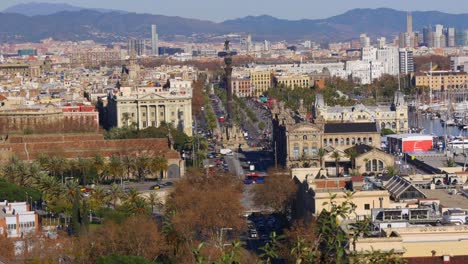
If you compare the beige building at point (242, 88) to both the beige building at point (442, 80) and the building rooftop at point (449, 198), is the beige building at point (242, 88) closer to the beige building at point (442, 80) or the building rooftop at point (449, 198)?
the beige building at point (442, 80)

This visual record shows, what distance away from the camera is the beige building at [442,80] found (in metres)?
104

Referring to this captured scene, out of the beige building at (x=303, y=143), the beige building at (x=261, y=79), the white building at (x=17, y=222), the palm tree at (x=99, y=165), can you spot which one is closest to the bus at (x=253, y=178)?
the beige building at (x=303, y=143)

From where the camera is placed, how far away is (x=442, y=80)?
4146 inches

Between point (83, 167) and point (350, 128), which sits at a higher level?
point (350, 128)

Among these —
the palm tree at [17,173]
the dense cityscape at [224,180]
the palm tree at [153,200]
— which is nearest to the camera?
the dense cityscape at [224,180]

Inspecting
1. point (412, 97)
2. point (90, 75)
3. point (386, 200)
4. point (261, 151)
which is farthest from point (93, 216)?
point (90, 75)

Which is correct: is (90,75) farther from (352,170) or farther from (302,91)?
(352,170)

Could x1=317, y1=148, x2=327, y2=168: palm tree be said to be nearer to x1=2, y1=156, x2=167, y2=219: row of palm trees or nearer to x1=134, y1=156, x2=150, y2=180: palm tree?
x1=2, y1=156, x2=167, y2=219: row of palm trees

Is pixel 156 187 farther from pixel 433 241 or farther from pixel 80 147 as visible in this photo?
Answer: pixel 433 241

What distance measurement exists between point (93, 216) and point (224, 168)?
13.2 meters

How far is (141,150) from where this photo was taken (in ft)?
145

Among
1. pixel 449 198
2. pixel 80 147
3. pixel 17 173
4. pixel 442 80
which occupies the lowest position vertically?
pixel 17 173

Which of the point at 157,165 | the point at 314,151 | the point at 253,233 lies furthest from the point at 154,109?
the point at 253,233

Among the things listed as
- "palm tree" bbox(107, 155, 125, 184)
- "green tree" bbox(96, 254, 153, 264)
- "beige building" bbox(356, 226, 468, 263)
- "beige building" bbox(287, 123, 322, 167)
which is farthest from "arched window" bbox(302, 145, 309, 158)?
"beige building" bbox(356, 226, 468, 263)
